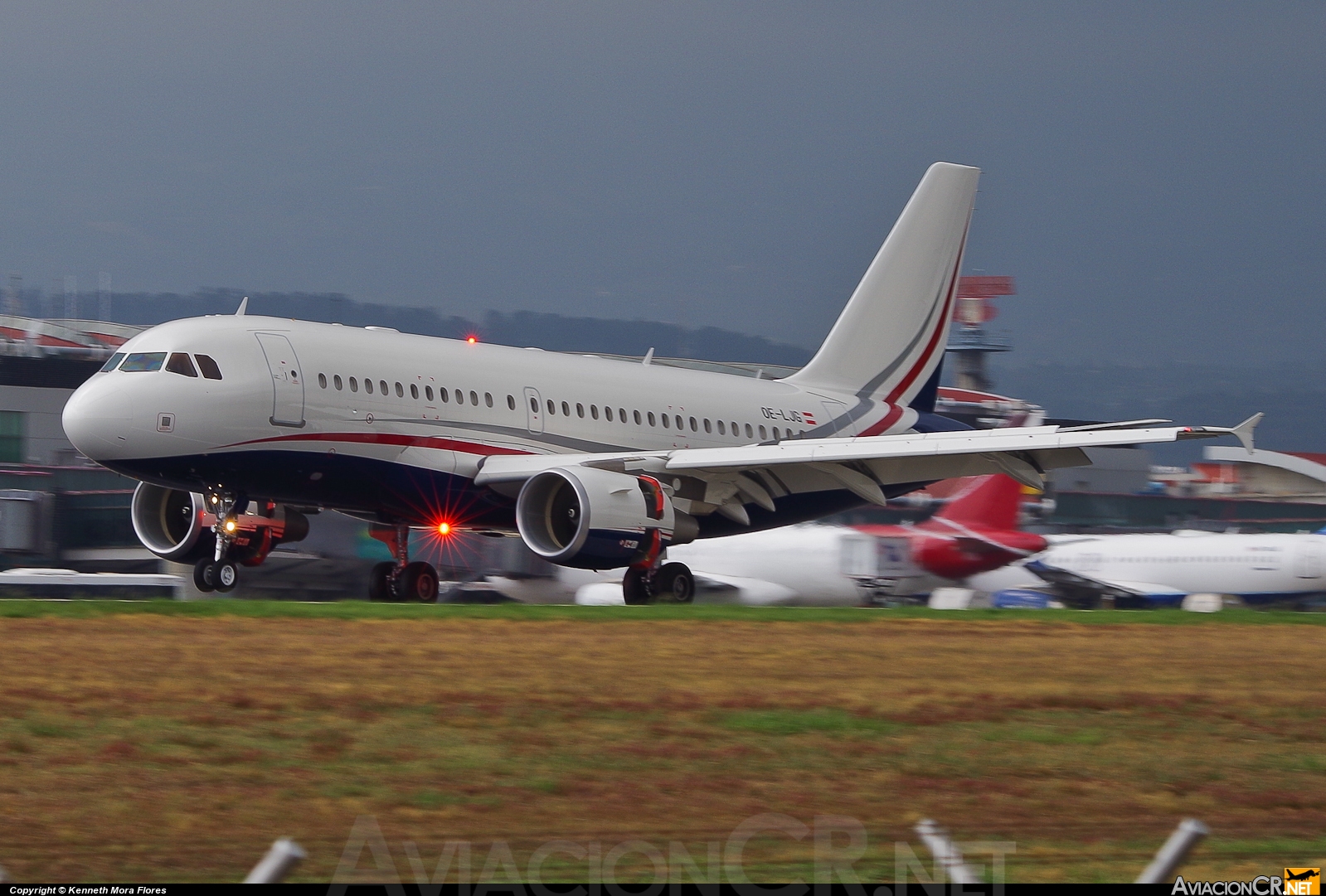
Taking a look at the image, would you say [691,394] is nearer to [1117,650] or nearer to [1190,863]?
[1117,650]

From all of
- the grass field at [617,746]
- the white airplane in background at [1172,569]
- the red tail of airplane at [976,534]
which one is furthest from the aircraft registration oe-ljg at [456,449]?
the white airplane in background at [1172,569]

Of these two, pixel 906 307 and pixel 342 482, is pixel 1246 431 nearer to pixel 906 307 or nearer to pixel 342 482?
pixel 906 307

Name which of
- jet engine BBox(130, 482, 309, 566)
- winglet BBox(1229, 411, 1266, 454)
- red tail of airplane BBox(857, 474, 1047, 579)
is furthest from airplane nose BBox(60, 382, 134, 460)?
red tail of airplane BBox(857, 474, 1047, 579)

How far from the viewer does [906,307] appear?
34656 mm

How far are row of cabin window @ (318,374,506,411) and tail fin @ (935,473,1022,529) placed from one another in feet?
61.6

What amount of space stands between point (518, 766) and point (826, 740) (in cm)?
249

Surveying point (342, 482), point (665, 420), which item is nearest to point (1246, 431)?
point (665, 420)

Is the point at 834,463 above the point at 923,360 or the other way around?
the other way around

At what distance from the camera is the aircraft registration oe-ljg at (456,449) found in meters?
23.0

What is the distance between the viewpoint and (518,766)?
10.4m

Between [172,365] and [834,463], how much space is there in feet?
36.9

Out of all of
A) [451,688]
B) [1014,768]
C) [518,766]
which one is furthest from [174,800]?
[1014,768]

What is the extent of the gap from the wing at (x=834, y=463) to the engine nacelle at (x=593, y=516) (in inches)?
16.6

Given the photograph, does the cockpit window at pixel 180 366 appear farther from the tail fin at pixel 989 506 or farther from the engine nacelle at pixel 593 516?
the tail fin at pixel 989 506
